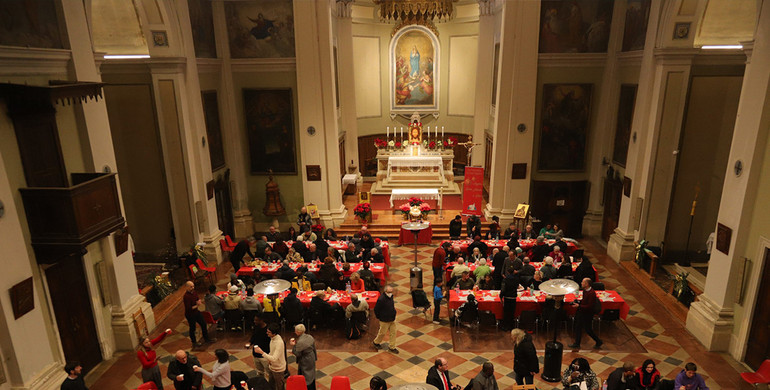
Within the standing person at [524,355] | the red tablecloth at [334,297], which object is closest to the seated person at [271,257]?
the red tablecloth at [334,297]

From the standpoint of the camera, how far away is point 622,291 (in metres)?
11.9

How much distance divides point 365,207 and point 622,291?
7962mm

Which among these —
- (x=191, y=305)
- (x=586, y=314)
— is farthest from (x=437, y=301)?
(x=191, y=305)

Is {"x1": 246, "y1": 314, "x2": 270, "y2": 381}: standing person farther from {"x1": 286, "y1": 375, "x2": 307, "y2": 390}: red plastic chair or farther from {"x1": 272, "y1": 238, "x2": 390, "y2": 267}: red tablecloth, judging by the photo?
{"x1": 272, "y1": 238, "x2": 390, "y2": 267}: red tablecloth

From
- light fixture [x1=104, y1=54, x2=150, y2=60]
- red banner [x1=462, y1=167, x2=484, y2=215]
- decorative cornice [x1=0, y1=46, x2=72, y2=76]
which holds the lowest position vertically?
red banner [x1=462, y1=167, x2=484, y2=215]

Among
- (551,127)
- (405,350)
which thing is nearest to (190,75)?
(405,350)

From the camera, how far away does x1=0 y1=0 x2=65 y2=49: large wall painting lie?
7051 millimetres

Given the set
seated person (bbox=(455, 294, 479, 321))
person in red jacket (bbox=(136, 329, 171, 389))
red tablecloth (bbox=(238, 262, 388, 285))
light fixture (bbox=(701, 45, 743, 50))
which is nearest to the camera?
person in red jacket (bbox=(136, 329, 171, 389))

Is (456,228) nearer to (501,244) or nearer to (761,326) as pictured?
(501,244)

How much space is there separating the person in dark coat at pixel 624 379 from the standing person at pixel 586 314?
2225mm

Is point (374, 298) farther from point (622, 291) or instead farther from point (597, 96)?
point (597, 96)

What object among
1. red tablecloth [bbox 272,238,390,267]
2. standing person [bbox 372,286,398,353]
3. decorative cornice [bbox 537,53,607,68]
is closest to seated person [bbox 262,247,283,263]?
red tablecloth [bbox 272,238,390,267]

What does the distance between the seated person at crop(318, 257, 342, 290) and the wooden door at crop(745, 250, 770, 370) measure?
8.11 metres

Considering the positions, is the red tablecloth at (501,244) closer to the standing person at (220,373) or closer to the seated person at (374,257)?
the seated person at (374,257)
